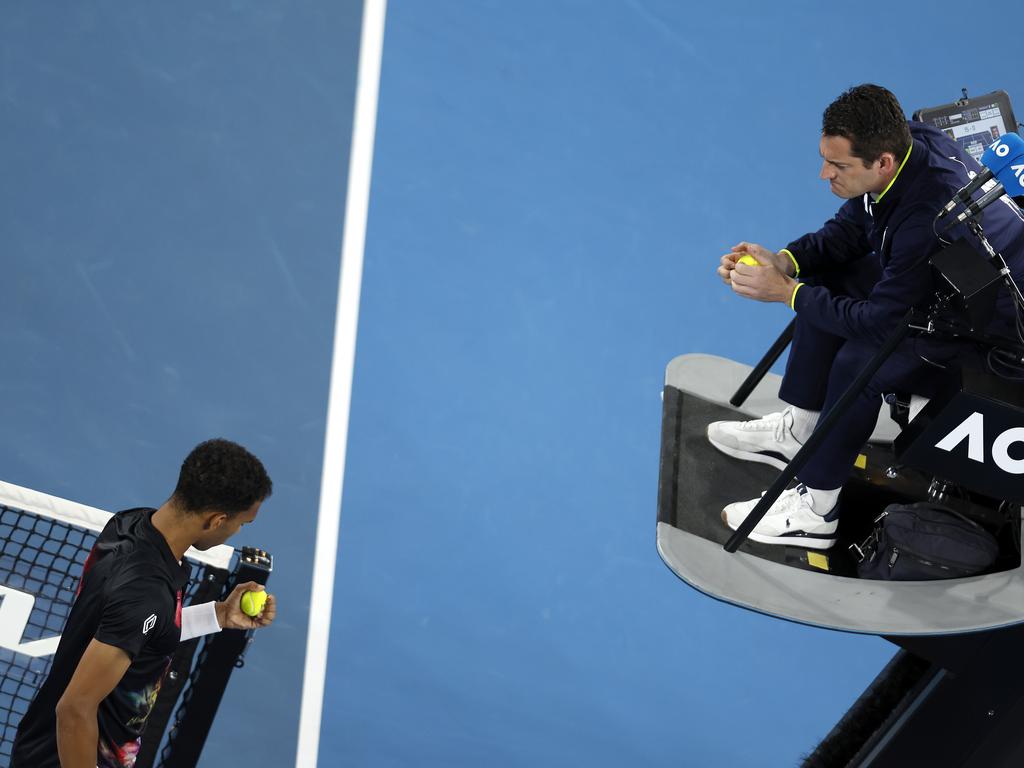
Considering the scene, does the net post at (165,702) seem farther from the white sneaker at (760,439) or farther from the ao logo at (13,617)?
the white sneaker at (760,439)

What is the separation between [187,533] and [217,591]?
0.62m

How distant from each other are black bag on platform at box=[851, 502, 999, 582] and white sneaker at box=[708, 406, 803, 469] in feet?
1.90

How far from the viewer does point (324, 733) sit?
18.6 ft

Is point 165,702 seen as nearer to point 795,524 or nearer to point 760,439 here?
point 795,524

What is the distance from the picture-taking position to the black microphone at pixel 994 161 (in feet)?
10.7

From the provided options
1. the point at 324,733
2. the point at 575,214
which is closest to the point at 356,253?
the point at 575,214

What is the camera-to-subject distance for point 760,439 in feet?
14.5

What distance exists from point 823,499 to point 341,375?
3.34 meters

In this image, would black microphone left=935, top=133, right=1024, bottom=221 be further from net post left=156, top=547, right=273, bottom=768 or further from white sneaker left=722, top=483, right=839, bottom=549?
net post left=156, top=547, right=273, bottom=768

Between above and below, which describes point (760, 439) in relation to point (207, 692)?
above

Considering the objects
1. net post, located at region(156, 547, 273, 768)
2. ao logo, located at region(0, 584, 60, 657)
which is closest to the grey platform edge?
net post, located at region(156, 547, 273, 768)

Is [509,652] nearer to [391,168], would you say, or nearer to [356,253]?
[356,253]

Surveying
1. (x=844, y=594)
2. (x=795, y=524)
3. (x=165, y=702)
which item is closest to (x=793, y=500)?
(x=795, y=524)

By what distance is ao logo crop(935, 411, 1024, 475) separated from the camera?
3.44m
